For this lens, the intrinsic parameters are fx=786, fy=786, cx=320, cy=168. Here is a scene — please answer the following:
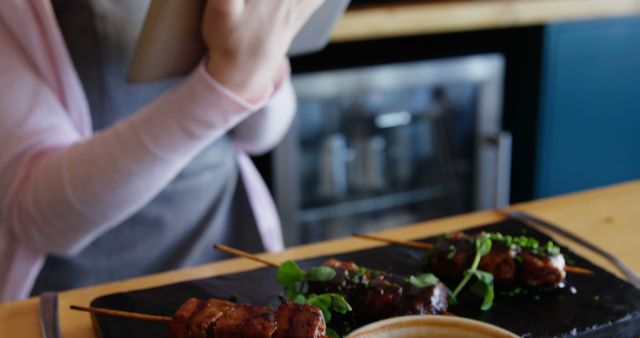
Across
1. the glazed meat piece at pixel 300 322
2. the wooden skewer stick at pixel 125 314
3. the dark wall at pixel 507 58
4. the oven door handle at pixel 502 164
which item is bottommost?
the oven door handle at pixel 502 164

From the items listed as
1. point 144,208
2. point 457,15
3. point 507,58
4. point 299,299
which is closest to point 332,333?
point 299,299

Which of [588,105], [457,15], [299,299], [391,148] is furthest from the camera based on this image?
[588,105]

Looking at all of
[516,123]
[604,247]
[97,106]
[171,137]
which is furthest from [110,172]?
[516,123]

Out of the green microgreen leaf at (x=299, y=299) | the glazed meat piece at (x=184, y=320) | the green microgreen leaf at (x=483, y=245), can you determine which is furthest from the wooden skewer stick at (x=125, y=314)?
the green microgreen leaf at (x=483, y=245)

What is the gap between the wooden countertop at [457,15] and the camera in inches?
67.1

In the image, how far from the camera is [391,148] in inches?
79.7

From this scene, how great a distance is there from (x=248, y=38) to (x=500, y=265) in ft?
1.20

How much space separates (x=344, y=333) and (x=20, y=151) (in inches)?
18.2

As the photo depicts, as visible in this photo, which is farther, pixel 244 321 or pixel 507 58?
pixel 507 58

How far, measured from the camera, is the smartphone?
0.82 m

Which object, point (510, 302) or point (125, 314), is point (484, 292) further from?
point (125, 314)

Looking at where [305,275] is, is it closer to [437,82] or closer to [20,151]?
[20,151]

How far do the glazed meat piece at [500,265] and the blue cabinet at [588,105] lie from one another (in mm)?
1321

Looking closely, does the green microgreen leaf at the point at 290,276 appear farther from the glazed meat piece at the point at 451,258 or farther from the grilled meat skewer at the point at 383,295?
the glazed meat piece at the point at 451,258
